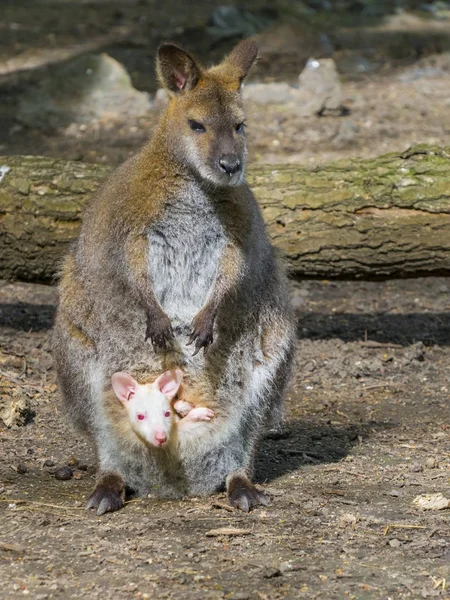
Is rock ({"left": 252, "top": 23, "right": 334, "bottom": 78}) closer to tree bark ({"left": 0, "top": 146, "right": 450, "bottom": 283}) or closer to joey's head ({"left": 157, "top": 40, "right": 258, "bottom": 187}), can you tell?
tree bark ({"left": 0, "top": 146, "right": 450, "bottom": 283})

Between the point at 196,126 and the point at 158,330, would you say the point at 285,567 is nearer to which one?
the point at 158,330

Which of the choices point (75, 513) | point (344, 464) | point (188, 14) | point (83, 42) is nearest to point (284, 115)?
point (83, 42)

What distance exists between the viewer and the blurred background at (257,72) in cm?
973

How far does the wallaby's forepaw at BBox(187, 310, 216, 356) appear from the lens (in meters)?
4.44

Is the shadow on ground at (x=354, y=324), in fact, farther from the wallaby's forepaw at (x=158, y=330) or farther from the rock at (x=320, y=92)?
the rock at (x=320, y=92)

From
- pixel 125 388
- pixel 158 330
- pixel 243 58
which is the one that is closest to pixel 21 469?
pixel 125 388

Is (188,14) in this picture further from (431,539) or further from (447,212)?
(431,539)

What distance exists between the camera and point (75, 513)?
439 centimetres

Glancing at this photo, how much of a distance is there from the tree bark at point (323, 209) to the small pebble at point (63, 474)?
1.77m

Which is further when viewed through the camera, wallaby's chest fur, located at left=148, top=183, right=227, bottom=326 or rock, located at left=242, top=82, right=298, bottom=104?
rock, located at left=242, top=82, right=298, bottom=104

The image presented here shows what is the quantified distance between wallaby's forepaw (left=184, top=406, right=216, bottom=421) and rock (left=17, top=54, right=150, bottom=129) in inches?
242

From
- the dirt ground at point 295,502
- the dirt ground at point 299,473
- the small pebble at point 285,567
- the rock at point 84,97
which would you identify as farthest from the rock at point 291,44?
the small pebble at point 285,567

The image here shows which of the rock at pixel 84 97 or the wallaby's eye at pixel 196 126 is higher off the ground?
the wallaby's eye at pixel 196 126

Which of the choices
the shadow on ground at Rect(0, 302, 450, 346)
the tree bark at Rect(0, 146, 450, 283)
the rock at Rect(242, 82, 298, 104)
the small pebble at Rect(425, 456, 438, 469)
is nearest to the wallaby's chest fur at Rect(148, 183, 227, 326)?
the small pebble at Rect(425, 456, 438, 469)
